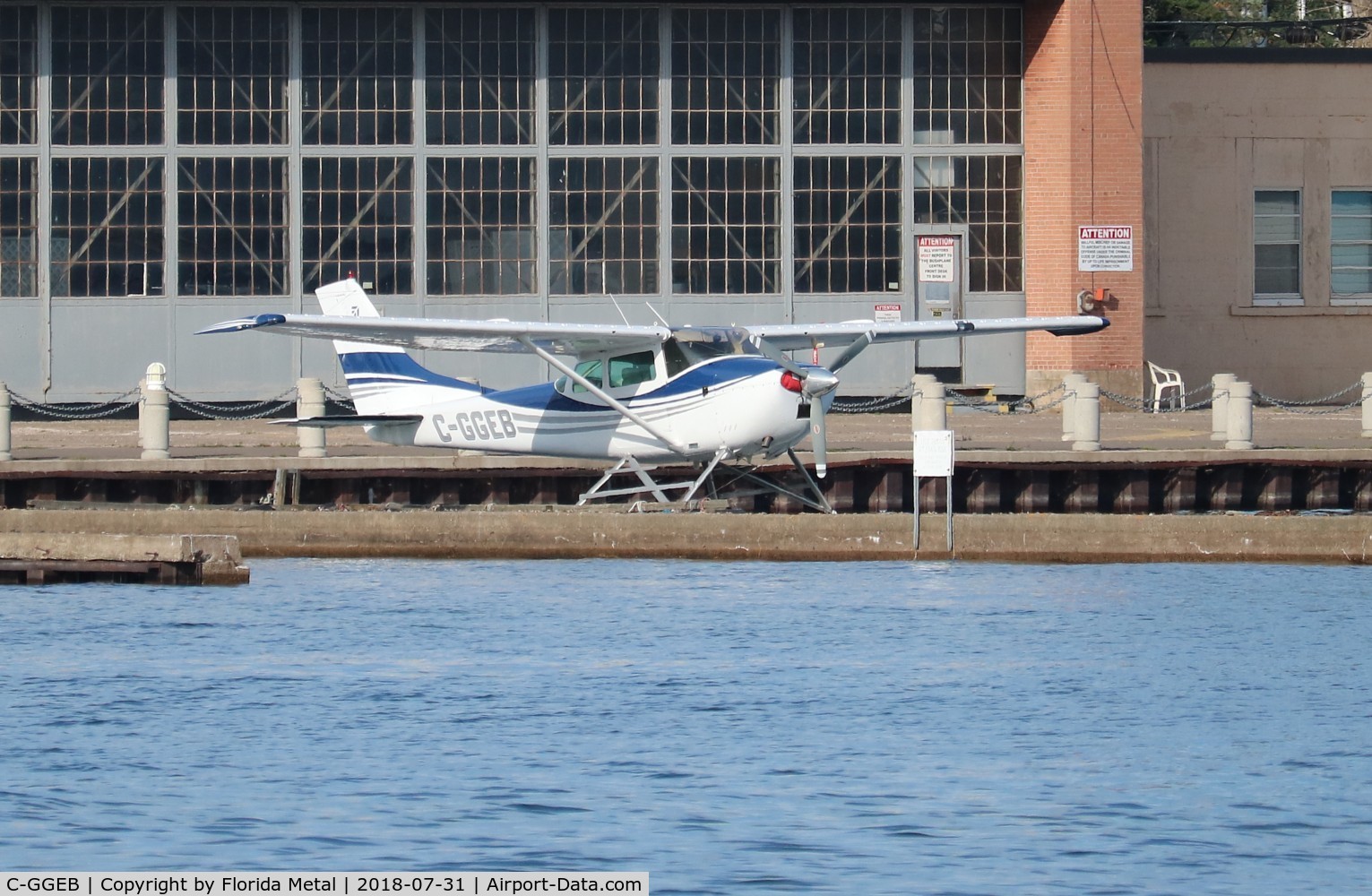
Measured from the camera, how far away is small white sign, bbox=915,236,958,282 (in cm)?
3744

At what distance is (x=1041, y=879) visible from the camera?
1155cm

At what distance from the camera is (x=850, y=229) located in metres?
37.6

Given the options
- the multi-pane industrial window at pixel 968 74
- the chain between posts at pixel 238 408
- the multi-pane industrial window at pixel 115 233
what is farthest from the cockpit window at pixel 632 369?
the multi-pane industrial window at pixel 115 233

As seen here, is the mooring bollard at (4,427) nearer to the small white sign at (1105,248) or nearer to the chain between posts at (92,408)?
the chain between posts at (92,408)

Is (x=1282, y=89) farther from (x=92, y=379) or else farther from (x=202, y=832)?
(x=202, y=832)

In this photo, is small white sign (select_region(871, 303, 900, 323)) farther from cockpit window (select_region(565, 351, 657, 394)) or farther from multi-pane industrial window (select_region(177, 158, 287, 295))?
cockpit window (select_region(565, 351, 657, 394))

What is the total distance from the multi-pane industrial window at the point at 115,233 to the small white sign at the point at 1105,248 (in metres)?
15.2

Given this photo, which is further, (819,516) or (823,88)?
(823,88)

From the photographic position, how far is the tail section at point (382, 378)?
2527 cm

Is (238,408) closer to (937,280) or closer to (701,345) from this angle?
(937,280)

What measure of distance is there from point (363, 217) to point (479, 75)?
304 cm

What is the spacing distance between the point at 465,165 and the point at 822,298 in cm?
634

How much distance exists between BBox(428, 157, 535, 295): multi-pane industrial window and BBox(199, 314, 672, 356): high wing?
40.5 ft

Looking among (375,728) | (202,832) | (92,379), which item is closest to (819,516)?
(375,728)
